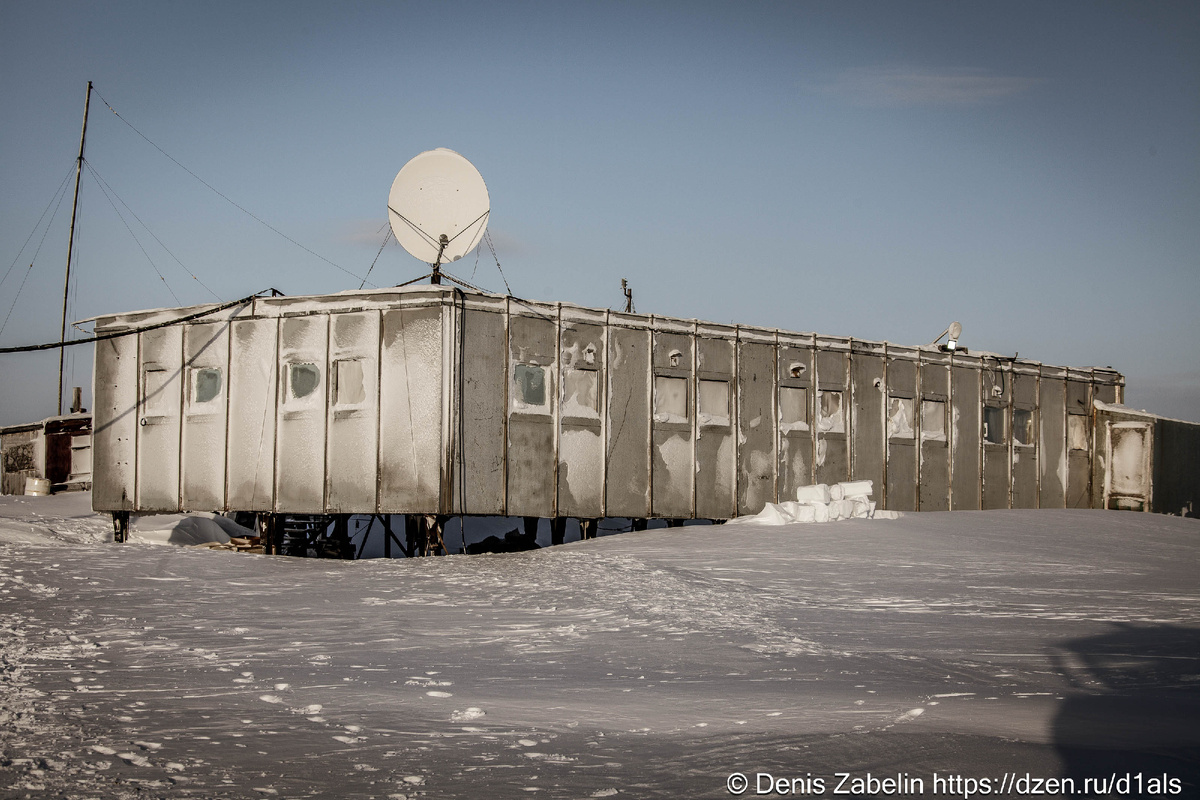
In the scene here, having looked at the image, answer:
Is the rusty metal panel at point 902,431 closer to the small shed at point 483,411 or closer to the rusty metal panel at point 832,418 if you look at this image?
the small shed at point 483,411

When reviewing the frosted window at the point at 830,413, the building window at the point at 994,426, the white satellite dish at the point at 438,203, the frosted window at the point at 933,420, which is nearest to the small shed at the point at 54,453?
the white satellite dish at the point at 438,203

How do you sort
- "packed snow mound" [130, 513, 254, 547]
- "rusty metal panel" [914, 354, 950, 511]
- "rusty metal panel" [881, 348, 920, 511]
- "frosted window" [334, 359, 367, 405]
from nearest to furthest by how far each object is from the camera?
"frosted window" [334, 359, 367, 405]
"packed snow mound" [130, 513, 254, 547]
"rusty metal panel" [881, 348, 920, 511]
"rusty metal panel" [914, 354, 950, 511]

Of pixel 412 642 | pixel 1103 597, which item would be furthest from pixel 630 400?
pixel 412 642

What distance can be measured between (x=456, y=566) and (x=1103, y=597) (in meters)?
8.17

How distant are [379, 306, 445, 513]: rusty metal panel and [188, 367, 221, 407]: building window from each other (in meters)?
3.65

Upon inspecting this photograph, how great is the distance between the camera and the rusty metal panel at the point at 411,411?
15.0 metres

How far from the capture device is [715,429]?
59.3 ft

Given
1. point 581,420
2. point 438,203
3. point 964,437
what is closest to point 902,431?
point 964,437

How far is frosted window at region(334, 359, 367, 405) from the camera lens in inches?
610

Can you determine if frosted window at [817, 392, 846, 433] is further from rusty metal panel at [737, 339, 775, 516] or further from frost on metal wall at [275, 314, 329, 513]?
frost on metal wall at [275, 314, 329, 513]

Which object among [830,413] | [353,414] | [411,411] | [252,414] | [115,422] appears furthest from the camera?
[830,413]

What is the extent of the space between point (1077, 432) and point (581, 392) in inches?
579

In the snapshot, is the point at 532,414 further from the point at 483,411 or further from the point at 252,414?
the point at 252,414
